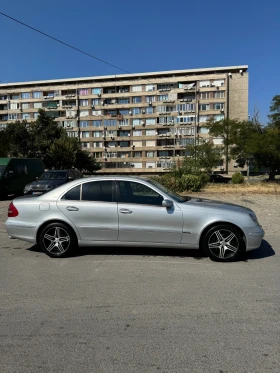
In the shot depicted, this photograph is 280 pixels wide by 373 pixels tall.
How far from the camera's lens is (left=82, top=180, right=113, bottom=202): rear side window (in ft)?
19.0

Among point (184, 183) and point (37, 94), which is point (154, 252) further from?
point (37, 94)

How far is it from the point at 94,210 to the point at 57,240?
2.96 feet

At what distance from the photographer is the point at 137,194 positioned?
19.0ft

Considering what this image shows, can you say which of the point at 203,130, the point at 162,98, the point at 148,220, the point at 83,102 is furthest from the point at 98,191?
the point at 83,102

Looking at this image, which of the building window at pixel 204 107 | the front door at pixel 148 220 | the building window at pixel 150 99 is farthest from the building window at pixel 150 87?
the front door at pixel 148 220

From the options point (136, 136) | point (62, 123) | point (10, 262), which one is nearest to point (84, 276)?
point (10, 262)

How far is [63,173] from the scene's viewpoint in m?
17.7

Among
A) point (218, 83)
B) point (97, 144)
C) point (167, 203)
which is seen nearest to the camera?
point (167, 203)

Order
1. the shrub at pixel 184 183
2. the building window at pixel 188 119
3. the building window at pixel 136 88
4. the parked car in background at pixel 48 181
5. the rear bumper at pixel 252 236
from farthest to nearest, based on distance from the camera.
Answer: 1. the building window at pixel 136 88
2. the building window at pixel 188 119
3. the shrub at pixel 184 183
4. the parked car in background at pixel 48 181
5. the rear bumper at pixel 252 236

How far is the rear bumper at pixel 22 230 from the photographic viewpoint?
19.2ft

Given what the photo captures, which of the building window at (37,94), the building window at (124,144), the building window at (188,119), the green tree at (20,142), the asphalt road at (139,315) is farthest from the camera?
the building window at (37,94)

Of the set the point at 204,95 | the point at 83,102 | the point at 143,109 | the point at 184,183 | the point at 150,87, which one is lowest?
the point at 184,183

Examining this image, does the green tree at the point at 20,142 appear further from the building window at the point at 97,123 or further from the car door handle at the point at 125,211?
the car door handle at the point at 125,211

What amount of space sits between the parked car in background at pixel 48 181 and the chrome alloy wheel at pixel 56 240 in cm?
869
